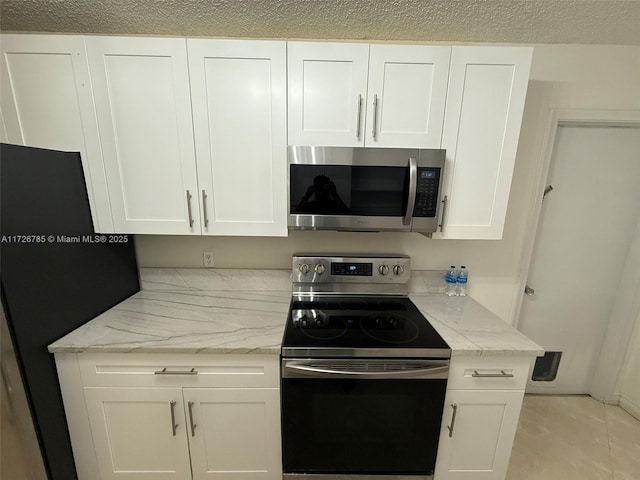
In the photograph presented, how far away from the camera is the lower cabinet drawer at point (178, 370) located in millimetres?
1137

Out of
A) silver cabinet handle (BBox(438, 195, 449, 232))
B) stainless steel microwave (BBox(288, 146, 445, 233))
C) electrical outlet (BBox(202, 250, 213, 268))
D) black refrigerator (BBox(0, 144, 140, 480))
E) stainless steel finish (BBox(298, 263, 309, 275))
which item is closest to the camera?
black refrigerator (BBox(0, 144, 140, 480))

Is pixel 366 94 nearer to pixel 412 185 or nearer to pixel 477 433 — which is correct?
pixel 412 185

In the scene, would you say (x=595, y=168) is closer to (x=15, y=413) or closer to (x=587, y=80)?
(x=587, y=80)

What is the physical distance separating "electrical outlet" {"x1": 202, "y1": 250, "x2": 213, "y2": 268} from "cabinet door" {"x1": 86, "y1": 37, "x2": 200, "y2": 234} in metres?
0.34

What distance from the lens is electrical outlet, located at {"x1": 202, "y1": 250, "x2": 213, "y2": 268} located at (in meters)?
1.67

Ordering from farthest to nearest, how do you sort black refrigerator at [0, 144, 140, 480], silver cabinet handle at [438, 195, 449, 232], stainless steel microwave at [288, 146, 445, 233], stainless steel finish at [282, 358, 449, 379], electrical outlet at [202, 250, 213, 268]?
electrical outlet at [202, 250, 213, 268] < silver cabinet handle at [438, 195, 449, 232] < stainless steel microwave at [288, 146, 445, 233] < stainless steel finish at [282, 358, 449, 379] < black refrigerator at [0, 144, 140, 480]

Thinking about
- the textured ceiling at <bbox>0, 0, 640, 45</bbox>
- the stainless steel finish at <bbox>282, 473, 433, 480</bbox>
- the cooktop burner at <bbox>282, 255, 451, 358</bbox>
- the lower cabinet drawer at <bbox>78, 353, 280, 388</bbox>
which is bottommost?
the stainless steel finish at <bbox>282, 473, 433, 480</bbox>

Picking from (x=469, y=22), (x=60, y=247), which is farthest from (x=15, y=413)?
(x=469, y=22)

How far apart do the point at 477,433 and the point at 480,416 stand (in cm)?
10

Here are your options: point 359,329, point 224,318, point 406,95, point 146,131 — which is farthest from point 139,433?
point 406,95

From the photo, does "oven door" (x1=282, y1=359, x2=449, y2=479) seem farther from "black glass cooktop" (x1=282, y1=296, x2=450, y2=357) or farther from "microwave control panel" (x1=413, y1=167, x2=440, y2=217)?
"microwave control panel" (x1=413, y1=167, x2=440, y2=217)

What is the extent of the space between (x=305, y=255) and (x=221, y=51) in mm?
1086

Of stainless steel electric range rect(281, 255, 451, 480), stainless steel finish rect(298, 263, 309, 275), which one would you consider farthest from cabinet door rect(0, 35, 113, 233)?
stainless steel electric range rect(281, 255, 451, 480)

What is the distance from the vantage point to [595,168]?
5.45 feet
